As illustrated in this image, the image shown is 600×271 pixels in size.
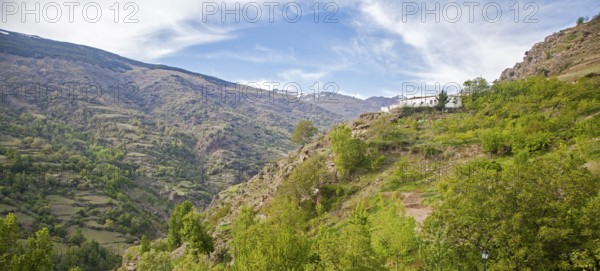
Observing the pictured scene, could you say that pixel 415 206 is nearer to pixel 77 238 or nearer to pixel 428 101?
pixel 428 101

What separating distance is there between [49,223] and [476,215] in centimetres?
16552

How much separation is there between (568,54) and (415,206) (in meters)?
108

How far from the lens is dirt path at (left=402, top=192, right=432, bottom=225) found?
43.5 m

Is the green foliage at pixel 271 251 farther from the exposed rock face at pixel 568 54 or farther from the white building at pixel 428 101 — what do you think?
the exposed rock face at pixel 568 54

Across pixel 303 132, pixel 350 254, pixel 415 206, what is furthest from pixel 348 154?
pixel 303 132

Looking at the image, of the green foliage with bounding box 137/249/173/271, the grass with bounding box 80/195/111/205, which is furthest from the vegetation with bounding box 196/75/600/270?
the grass with bounding box 80/195/111/205

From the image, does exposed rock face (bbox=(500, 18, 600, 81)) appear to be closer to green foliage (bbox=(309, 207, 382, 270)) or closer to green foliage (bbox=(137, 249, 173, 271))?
green foliage (bbox=(309, 207, 382, 270))

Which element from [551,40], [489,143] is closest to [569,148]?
[489,143]

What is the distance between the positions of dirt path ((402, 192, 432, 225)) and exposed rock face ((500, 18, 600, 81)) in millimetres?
66682

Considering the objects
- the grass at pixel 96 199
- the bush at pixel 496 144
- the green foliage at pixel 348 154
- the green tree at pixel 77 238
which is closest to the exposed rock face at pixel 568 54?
the bush at pixel 496 144

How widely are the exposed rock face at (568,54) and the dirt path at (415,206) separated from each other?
6668cm

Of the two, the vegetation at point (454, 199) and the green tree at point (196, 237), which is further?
the green tree at point (196, 237)

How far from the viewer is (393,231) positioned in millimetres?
30406

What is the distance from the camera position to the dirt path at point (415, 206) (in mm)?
43481
